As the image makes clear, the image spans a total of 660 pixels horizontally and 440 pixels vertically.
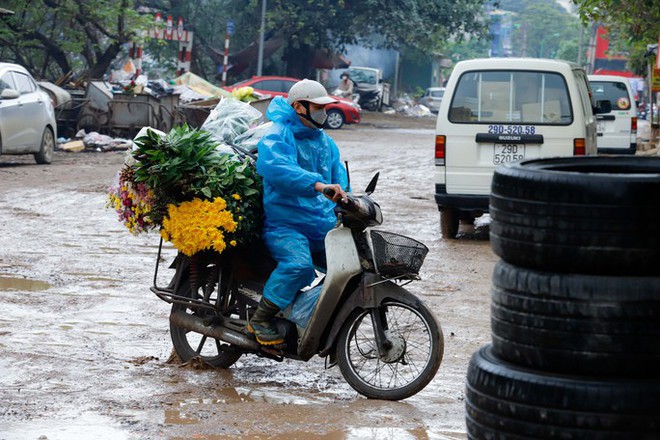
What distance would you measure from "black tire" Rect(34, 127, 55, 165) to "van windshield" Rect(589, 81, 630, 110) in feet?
33.5

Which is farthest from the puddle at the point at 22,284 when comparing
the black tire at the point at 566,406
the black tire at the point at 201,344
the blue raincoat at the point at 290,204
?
the black tire at the point at 566,406

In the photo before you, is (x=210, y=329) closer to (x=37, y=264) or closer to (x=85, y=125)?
(x=37, y=264)

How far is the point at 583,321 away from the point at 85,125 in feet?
71.9

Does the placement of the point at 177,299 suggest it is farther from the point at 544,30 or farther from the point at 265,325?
the point at 544,30

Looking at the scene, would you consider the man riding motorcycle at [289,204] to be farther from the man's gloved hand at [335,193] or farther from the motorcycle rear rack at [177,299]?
the motorcycle rear rack at [177,299]

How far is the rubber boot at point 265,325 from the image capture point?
6.26 m

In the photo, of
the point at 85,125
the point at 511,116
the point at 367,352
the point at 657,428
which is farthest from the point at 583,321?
the point at 85,125

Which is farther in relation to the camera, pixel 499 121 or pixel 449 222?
pixel 449 222

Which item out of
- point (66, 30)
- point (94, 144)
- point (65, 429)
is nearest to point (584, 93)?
point (65, 429)

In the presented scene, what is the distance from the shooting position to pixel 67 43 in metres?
28.8

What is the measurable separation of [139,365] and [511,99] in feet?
21.0

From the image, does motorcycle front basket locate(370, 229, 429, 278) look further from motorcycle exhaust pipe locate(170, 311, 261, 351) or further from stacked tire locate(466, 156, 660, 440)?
stacked tire locate(466, 156, 660, 440)

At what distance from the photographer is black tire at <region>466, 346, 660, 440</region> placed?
143 inches

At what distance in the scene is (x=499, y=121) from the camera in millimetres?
11945
